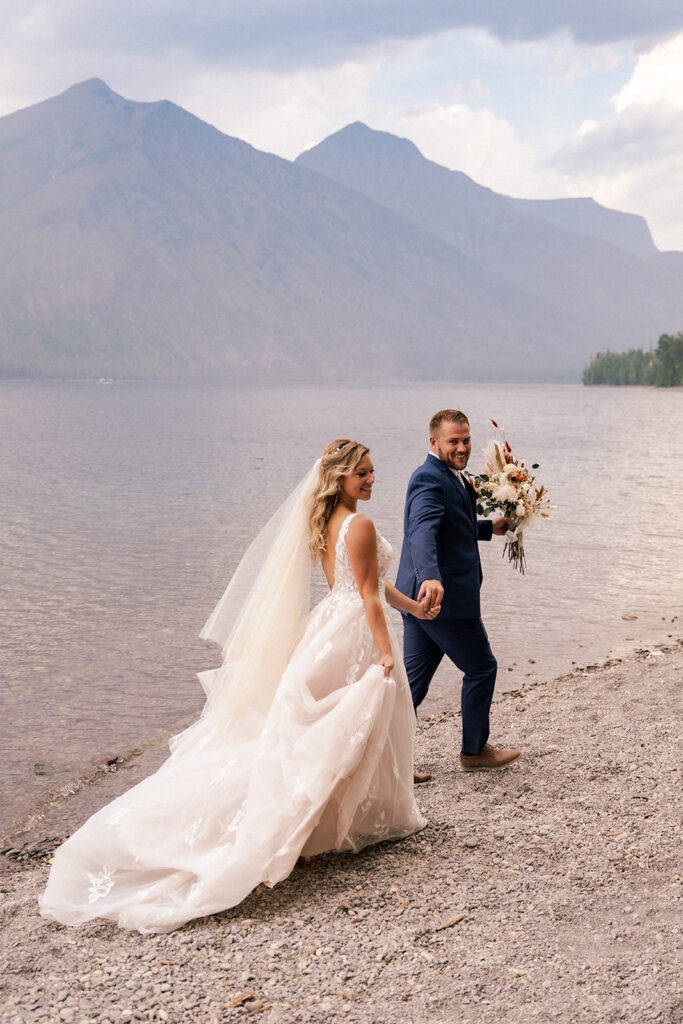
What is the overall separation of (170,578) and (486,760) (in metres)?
11.0

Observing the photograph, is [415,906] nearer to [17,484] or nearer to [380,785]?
[380,785]

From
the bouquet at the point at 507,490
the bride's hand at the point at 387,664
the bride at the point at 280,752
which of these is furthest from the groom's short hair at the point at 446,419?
the bride's hand at the point at 387,664

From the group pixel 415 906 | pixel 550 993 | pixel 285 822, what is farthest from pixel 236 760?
pixel 550 993

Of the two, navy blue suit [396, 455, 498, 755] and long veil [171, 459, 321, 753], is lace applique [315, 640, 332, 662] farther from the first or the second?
navy blue suit [396, 455, 498, 755]

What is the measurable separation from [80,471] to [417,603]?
3375cm

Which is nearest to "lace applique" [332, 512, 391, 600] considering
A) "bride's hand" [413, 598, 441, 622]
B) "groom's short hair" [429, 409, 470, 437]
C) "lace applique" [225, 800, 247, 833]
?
"bride's hand" [413, 598, 441, 622]

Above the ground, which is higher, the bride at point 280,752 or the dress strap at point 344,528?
the dress strap at point 344,528

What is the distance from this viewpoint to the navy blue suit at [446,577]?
611 centimetres

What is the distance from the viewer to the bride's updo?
5.39m

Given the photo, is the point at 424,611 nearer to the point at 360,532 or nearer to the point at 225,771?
the point at 360,532

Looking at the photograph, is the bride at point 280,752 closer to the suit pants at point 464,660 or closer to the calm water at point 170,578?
the suit pants at point 464,660

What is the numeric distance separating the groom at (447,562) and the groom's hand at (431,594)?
136 mm

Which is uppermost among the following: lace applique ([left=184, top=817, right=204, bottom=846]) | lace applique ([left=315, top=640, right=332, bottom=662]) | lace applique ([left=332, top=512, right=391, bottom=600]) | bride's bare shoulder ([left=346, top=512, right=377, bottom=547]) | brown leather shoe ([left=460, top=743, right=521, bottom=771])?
bride's bare shoulder ([left=346, top=512, right=377, bottom=547])

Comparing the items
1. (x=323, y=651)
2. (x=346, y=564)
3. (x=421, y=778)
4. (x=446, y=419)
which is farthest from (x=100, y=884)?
(x=446, y=419)
